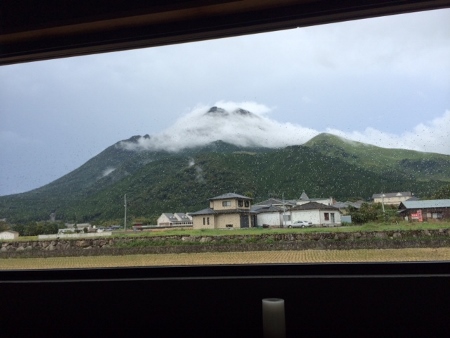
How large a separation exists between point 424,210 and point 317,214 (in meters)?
0.62

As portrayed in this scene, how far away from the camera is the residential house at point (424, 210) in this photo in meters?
2.04

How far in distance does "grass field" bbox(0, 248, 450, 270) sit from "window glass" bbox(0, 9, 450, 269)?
0.7 inches

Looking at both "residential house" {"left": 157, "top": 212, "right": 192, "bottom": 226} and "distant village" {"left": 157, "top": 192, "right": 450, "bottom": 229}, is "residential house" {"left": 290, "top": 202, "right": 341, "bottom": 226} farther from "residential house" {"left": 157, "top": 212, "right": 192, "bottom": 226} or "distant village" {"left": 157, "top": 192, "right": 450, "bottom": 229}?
"residential house" {"left": 157, "top": 212, "right": 192, "bottom": 226}

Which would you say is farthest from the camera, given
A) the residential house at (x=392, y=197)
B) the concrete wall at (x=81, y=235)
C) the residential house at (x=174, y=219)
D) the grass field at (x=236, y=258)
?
the concrete wall at (x=81, y=235)

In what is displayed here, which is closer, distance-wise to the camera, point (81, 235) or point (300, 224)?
point (300, 224)

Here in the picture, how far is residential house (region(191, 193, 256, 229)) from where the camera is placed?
228 cm

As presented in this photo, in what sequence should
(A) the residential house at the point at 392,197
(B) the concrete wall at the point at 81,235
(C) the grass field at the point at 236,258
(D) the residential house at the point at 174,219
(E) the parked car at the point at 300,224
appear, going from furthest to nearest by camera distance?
(B) the concrete wall at the point at 81,235, (D) the residential house at the point at 174,219, (E) the parked car at the point at 300,224, (A) the residential house at the point at 392,197, (C) the grass field at the point at 236,258

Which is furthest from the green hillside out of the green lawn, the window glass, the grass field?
the grass field

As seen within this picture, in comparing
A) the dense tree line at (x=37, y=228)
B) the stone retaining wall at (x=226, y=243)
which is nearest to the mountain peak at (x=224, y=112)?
the stone retaining wall at (x=226, y=243)

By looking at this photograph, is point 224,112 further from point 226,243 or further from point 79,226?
point 79,226

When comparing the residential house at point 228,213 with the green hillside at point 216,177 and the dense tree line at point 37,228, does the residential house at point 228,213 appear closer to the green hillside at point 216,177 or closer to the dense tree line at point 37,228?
the green hillside at point 216,177

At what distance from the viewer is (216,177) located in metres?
2.35

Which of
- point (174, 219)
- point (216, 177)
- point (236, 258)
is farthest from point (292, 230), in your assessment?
point (174, 219)

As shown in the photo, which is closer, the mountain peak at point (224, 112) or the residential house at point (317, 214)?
the residential house at point (317, 214)
